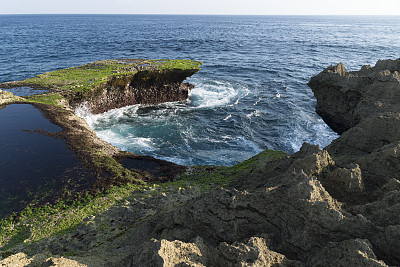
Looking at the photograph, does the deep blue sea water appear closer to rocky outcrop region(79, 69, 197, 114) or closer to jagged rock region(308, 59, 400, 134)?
rocky outcrop region(79, 69, 197, 114)

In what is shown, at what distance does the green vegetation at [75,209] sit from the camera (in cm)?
1490

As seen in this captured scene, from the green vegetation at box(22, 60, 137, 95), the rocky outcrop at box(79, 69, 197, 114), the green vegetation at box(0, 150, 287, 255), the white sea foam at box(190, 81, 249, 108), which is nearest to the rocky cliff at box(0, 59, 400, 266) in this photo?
the green vegetation at box(0, 150, 287, 255)

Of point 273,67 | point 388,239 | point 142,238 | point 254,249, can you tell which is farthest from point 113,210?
point 273,67

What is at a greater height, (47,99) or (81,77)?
(81,77)

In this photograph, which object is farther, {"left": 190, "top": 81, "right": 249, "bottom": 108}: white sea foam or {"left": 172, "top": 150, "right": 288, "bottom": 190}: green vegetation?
{"left": 190, "top": 81, "right": 249, "bottom": 108}: white sea foam

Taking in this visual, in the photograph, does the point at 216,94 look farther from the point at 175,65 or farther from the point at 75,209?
the point at 75,209

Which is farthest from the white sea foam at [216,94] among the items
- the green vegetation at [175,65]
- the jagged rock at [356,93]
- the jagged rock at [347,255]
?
the jagged rock at [347,255]

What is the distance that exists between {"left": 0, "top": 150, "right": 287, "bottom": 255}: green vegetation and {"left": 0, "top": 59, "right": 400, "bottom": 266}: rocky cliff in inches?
15.1

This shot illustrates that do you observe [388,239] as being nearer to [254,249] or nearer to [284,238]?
[284,238]

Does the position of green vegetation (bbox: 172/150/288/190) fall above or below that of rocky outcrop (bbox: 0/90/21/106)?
below

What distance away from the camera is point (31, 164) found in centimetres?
2145

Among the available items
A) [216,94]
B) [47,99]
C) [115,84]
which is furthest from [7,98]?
[216,94]

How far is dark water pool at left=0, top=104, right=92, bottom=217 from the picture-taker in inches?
723

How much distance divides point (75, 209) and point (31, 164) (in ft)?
26.2
